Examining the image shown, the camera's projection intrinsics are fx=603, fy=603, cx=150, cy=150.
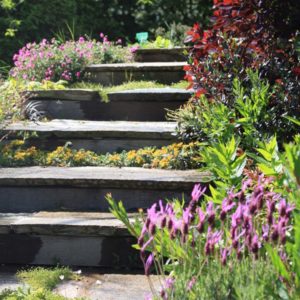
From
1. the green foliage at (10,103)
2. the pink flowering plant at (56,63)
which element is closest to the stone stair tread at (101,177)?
the green foliage at (10,103)

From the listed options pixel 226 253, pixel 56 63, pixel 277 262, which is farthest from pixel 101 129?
pixel 277 262

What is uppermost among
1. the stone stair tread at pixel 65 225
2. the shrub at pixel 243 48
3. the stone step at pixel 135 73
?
the shrub at pixel 243 48

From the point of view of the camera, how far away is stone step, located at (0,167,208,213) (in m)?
3.65

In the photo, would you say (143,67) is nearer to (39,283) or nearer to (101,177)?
(101,177)

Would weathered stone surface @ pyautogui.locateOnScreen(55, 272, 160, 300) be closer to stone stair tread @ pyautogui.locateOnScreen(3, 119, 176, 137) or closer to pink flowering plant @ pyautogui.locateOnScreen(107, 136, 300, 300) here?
pink flowering plant @ pyautogui.locateOnScreen(107, 136, 300, 300)

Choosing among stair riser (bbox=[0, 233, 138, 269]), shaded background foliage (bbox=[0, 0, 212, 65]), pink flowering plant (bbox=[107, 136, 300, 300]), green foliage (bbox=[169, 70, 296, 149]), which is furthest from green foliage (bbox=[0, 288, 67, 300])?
shaded background foliage (bbox=[0, 0, 212, 65])

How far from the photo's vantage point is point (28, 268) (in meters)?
3.35

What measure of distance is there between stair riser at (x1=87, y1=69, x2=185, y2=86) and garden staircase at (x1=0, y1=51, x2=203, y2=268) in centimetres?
86

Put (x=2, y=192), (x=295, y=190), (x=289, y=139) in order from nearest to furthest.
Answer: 1. (x=295, y=190)
2. (x=289, y=139)
3. (x=2, y=192)

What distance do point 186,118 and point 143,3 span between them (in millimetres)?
5881

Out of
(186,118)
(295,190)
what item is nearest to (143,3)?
(186,118)

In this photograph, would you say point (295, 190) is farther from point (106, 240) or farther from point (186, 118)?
point (186, 118)

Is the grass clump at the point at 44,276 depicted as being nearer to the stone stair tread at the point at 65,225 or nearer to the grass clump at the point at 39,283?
the grass clump at the point at 39,283

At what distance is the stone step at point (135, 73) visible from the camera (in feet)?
19.7
